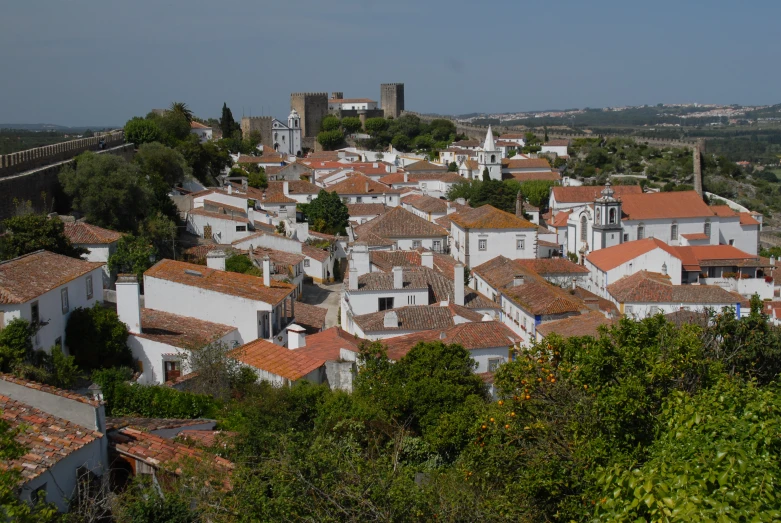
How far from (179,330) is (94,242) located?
19.8 ft

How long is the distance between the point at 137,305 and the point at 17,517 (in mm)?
11819

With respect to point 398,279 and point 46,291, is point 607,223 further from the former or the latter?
point 46,291

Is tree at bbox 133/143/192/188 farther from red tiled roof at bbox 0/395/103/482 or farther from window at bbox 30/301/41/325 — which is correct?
red tiled roof at bbox 0/395/103/482

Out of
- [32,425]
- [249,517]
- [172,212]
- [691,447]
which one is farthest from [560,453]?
[172,212]

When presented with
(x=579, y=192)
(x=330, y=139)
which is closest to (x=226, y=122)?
(x=330, y=139)

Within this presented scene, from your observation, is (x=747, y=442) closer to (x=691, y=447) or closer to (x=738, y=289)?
(x=691, y=447)

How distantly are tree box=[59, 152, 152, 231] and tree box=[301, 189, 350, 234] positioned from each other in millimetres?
15309

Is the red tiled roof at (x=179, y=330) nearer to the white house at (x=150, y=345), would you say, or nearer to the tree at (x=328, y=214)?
the white house at (x=150, y=345)

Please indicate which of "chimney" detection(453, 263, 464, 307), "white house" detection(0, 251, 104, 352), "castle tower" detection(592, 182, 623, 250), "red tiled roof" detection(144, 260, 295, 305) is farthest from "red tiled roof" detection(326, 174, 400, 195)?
"white house" detection(0, 251, 104, 352)

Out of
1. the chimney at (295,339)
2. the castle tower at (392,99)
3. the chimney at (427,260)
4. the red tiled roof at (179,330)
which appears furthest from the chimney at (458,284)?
the castle tower at (392,99)

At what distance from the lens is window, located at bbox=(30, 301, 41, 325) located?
48.8 ft

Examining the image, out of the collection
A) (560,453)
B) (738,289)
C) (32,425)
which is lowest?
(738,289)

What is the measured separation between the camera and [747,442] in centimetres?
702

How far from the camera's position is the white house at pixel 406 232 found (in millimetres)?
38281
